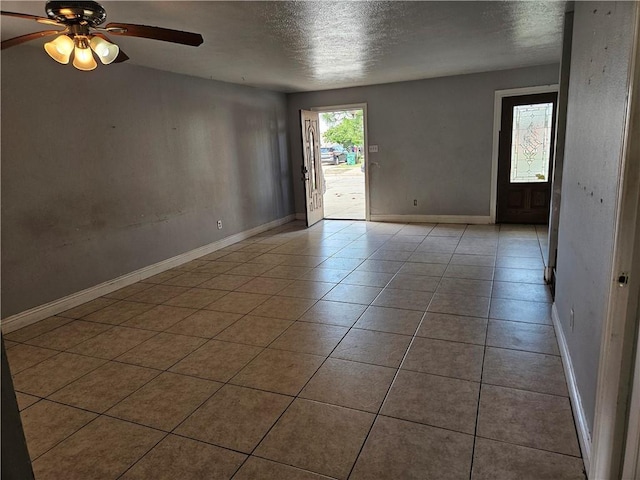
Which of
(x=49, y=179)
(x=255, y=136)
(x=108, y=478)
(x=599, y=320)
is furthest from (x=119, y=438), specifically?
(x=255, y=136)

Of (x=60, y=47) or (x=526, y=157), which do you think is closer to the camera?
(x=60, y=47)

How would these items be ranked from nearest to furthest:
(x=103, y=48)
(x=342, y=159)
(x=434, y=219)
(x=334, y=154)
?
1. (x=103, y=48)
2. (x=434, y=219)
3. (x=334, y=154)
4. (x=342, y=159)

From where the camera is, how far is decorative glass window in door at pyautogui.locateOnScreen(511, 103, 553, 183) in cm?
598

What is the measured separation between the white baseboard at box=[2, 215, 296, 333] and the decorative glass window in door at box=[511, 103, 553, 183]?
173 inches

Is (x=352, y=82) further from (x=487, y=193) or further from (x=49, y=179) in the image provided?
(x=49, y=179)

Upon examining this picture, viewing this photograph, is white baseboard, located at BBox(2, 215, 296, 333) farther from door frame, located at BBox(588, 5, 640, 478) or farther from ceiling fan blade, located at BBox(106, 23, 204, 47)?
door frame, located at BBox(588, 5, 640, 478)

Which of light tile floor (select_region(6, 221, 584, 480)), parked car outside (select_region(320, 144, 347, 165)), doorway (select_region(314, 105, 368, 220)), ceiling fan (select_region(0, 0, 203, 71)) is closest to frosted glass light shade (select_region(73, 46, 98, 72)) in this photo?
ceiling fan (select_region(0, 0, 203, 71))

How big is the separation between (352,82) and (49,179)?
4380 millimetres

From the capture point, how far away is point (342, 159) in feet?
67.2

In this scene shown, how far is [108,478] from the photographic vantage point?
1.76m

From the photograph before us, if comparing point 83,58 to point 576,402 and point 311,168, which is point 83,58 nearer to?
point 576,402

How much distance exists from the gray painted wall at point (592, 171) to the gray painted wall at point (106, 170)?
3.94 meters

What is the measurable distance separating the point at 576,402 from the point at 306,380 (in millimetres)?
1385

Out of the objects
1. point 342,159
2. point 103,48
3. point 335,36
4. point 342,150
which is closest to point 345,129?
point 342,150
